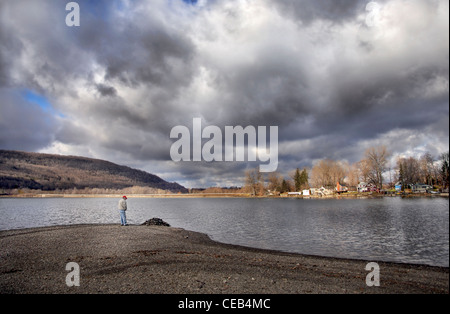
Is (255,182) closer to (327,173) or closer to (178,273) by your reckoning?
(327,173)

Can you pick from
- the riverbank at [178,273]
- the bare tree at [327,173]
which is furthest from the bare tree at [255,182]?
the riverbank at [178,273]

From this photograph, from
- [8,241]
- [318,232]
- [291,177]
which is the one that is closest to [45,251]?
[8,241]

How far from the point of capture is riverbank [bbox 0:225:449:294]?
11.0 meters

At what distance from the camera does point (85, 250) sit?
18.3 metres

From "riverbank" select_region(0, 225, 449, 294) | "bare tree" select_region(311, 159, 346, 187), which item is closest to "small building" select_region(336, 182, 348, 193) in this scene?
"bare tree" select_region(311, 159, 346, 187)

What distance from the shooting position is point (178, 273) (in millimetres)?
12930

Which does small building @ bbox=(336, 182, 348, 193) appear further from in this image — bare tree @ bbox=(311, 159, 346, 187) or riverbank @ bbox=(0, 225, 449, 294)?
riverbank @ bbox=(0, 225, 449, 294)

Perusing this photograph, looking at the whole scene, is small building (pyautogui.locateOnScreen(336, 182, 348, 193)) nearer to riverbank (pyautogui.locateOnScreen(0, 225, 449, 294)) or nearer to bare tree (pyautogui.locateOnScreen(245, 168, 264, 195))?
bare tree (pyautogui.locateOnScreen(245, 168, 264, 195))

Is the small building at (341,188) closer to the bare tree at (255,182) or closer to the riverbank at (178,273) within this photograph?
the bare tree at (255,182)

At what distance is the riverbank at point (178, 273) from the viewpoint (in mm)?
10992

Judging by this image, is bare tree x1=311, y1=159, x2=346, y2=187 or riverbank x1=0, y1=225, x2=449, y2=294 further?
bare tree x1=311, y1=159, x2=346, y2=187

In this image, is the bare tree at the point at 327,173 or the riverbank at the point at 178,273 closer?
the riverbank at the point at 178,273
